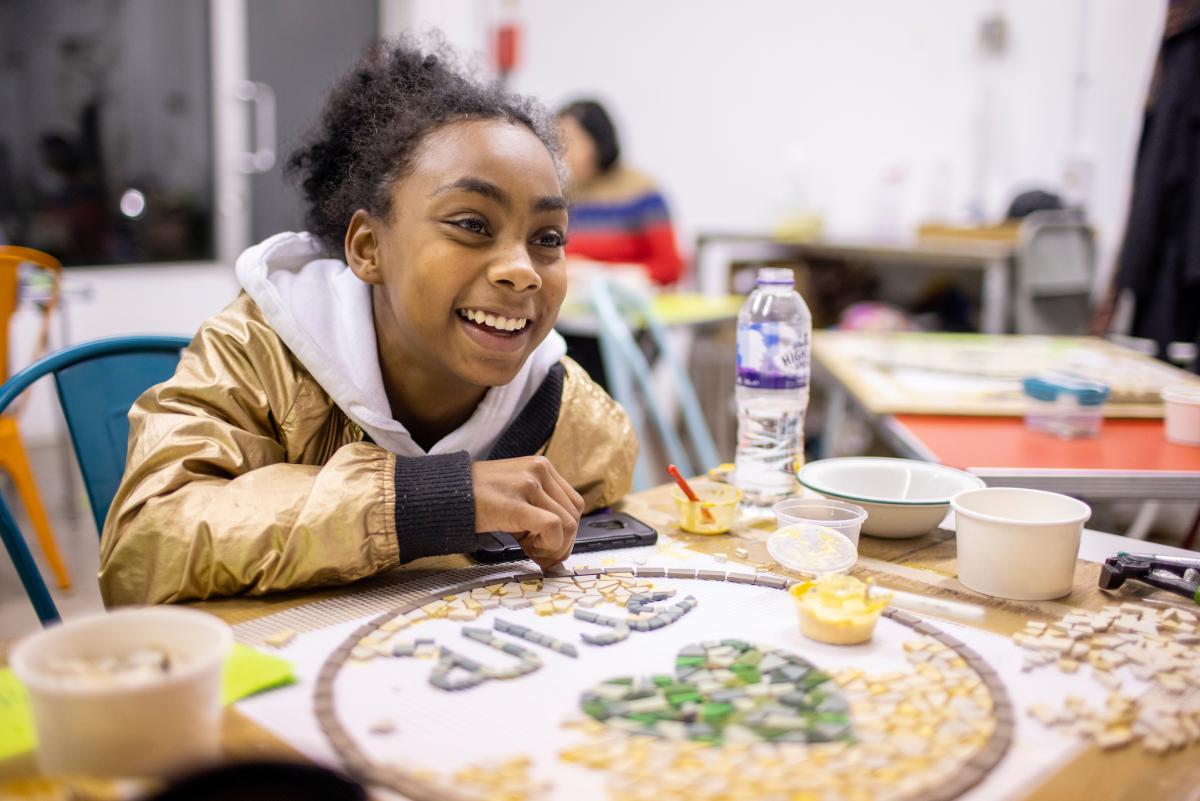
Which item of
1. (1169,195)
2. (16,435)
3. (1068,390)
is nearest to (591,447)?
(1068,390)

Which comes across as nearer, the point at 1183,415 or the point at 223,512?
the point at 223,512

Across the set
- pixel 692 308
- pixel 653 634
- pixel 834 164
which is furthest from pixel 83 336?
pixel 653 634

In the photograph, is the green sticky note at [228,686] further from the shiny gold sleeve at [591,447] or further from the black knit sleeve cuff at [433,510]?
the shiny gold sleeve at [591,447]

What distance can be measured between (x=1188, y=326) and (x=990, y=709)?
10.1ft

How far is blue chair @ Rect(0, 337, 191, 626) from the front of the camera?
1.36m

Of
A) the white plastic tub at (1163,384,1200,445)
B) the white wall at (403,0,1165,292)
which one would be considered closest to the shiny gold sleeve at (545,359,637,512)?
the white plastic tub at (1163,384,1200,445)

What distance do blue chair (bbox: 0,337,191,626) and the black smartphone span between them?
0.54 metres

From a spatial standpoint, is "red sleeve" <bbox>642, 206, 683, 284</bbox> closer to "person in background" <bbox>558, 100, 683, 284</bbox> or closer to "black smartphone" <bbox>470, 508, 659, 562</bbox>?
"person in background" <bbox>558, 100, 683, 284</bbox>

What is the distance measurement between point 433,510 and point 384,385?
0.32 meters

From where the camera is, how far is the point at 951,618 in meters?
0.98

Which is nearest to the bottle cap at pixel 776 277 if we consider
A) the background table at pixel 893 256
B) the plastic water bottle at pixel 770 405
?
the plastic water bottle at pixel 770 405

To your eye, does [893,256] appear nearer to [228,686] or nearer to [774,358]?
[774,358]

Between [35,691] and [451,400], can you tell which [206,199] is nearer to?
[451,400]

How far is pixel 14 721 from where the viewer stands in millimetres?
734
